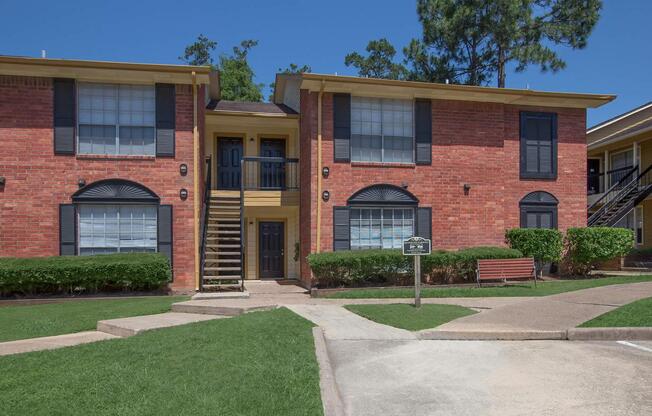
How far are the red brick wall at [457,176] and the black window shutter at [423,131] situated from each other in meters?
0.18

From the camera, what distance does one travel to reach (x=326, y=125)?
15969 millimetres

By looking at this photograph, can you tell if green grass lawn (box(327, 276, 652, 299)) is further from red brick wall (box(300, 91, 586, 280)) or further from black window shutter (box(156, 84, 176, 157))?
black window shutter (box(156, 84, 176, 157))

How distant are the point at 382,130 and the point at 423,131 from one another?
4.09ft

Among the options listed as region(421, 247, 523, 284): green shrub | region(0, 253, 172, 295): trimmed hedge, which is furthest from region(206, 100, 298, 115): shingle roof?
region(421, 247, 523, 284): green shrub

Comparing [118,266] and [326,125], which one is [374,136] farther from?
[118,266]

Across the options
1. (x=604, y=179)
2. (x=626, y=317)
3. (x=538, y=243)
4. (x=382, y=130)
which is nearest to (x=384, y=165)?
(x=382, y=130)

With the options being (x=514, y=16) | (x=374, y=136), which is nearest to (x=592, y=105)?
(x=374, y=136)

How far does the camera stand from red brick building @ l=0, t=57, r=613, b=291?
14555 millimetres

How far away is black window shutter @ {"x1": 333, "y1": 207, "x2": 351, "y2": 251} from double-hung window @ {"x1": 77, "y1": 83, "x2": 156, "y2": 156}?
5.33 m

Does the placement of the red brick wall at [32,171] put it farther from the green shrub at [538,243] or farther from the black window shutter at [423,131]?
the green shrub at [538,243]

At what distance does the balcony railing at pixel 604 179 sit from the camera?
80.0ft

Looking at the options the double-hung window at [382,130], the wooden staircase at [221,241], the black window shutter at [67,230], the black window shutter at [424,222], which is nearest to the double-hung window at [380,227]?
the black window shutter at [424,222]

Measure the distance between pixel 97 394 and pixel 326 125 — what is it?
1196cm

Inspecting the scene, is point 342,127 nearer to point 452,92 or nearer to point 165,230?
point 452,92
